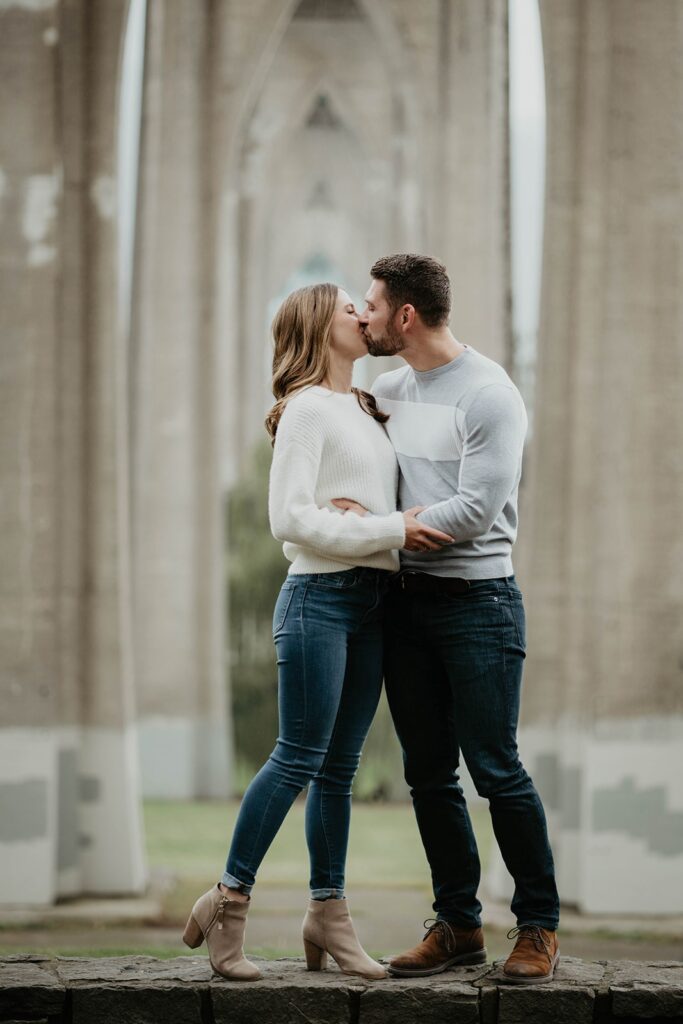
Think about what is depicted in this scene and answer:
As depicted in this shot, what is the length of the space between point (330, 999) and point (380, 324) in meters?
2.08

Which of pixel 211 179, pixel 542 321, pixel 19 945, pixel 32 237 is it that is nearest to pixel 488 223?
pixel 211 179

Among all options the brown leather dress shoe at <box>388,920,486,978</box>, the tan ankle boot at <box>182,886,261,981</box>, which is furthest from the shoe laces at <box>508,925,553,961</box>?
the tan ankle boot at <box>182,886,261,981</box>

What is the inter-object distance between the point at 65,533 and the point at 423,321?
4.56 m

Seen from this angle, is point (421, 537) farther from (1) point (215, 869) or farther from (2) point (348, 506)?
(1) point (215, 869)

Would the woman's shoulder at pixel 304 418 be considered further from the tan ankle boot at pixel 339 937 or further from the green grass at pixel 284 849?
the green grass at pixel 284 849

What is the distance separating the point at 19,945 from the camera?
688 centimetres

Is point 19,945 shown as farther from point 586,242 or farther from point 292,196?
point 292,196

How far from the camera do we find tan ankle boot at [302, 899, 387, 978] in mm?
4184

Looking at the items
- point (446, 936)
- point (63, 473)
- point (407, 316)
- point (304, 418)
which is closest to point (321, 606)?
point (304, 418)

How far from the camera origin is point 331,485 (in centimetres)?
414

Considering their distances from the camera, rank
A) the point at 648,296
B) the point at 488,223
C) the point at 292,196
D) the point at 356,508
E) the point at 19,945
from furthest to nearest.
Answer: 1. the point at 292,196
2. the point at 488,223
3. the point at 648,296
4. the point at 19,945
5. the point at 356,508

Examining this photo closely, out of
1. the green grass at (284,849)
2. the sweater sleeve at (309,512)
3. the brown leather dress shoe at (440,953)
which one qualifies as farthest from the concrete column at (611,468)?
the sweater sleeve at (309,512)

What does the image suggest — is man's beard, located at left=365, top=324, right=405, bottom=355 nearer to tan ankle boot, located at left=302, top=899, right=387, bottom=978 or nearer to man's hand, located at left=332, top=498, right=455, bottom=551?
man's hand, located at left=332, top=498, right=455, bottom=551

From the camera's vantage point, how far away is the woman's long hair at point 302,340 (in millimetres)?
4152
